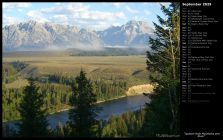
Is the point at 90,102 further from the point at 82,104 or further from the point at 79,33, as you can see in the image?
the point at 79,33

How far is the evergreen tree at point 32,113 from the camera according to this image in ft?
32.8

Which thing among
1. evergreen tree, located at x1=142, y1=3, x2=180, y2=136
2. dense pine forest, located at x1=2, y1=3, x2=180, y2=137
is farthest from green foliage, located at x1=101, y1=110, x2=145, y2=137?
evergreen tree, located at x1=142, y1=3, x2=180, y2=136

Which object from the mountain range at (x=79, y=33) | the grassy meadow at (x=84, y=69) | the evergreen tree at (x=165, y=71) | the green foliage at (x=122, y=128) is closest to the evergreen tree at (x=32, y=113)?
the grassy meadow at (x=84, y=69)

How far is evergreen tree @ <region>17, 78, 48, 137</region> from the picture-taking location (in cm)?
998

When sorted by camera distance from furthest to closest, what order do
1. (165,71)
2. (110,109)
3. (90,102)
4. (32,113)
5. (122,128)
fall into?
1. (110,109)
2. (122,128)
3. (165,71)
4. (90,102)
5. (32,113)

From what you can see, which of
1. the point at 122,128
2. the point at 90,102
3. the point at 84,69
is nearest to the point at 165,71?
the point at 90,102

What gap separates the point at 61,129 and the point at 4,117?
7.84 feet

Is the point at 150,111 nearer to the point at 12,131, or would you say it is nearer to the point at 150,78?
the point at 150,78

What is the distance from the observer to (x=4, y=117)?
28.7 ft

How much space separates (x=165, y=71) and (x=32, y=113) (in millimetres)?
4105

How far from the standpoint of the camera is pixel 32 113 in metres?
10.5

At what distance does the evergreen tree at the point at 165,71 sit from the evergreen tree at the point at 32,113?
2.93 meters

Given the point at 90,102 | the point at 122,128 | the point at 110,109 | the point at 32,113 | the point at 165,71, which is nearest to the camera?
the point at 32,113

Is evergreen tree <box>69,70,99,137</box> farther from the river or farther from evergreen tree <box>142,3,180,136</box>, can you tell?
evergreen tree <box>142,3,180,136</box>
